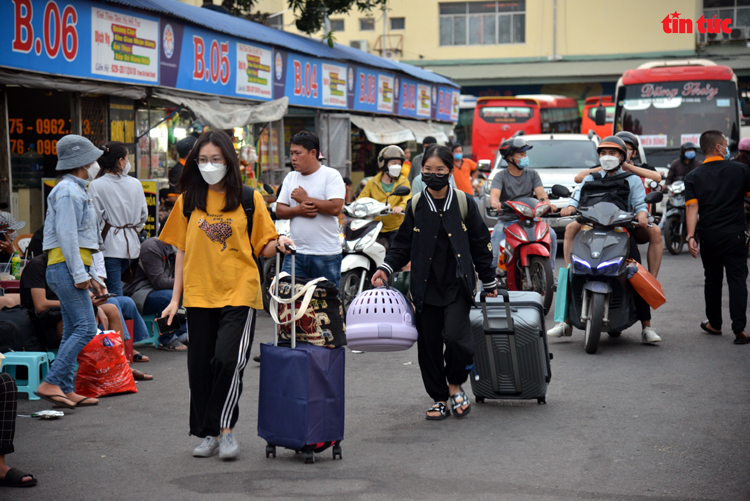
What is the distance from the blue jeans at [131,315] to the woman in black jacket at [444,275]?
8.92ft

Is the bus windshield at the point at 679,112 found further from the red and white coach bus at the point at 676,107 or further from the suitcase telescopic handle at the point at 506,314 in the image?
the suitcase telescopic handle at the point at 506,314

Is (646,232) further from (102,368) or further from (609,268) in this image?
(102,368)

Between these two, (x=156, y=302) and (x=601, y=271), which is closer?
(x=601, y=271)

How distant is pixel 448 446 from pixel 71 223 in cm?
288

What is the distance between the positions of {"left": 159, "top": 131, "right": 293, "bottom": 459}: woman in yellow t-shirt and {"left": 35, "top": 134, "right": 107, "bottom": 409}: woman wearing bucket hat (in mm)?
1320

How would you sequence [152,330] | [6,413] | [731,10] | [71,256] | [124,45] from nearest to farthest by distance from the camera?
[6,413] < [71,256] < [152,330] < [124,45] < [731,10]

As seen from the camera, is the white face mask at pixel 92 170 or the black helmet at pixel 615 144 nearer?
the white face mask at pixel 92 170

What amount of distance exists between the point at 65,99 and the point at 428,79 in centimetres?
1453

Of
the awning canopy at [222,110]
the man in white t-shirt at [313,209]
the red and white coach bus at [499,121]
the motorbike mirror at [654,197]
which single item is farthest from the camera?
the red and white coach bus at [499,121]

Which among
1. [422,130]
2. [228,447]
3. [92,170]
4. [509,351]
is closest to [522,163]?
[509,351]

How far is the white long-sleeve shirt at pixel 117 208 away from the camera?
7.32 metres

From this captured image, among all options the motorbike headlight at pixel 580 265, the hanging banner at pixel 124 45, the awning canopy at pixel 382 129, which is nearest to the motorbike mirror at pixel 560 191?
the motorbike headlight at pixel 580 265

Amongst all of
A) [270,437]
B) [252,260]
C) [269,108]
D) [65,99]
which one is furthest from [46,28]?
[270,437]

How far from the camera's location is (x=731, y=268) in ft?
27.0
